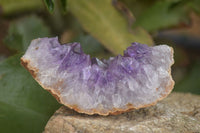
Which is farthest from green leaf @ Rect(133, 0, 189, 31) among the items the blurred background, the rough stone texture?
the rough stone texture

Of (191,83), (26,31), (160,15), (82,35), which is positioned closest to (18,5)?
(26,31)

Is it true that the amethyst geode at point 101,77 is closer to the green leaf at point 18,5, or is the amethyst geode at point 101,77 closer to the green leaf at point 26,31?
the green leaf at point 26,31

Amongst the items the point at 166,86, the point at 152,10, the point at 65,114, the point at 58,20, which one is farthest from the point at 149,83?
the point at 58,20

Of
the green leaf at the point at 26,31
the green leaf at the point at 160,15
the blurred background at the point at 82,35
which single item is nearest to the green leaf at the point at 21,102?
the blurred background at the point at 82,35

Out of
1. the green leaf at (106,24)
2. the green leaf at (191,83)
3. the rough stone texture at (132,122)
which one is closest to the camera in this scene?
the rough stone texture at (132,122)

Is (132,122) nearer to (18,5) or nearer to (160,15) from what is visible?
(160,15)

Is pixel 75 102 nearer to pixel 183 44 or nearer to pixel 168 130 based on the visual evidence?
pixel 168 130

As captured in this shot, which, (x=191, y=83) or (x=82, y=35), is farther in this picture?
(x=191, y=83)
